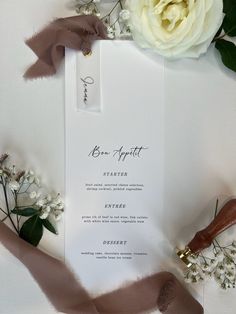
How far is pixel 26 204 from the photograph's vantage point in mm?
600

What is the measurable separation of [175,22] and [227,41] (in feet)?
0.29

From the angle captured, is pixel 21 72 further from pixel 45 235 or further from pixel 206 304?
pixel 206 304

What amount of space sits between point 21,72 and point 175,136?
24 cm

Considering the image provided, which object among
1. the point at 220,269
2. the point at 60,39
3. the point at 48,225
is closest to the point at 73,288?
the point at 48,225

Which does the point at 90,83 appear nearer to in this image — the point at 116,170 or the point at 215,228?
the point at 116,170

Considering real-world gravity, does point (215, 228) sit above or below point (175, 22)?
below

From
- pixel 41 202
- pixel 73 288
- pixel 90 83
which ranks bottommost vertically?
pixel 73 288

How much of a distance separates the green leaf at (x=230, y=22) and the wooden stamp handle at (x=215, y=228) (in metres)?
0.24

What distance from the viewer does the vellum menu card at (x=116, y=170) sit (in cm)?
59

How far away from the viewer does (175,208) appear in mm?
591

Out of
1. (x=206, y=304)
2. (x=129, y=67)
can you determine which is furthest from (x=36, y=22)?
(x=206, y=304)

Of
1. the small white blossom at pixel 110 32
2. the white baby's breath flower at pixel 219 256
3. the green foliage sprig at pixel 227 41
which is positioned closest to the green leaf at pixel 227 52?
the green foliage sprig at pixel 227 41

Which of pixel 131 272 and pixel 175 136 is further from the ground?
pixel 175 136

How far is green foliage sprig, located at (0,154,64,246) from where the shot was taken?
0.58 meters
